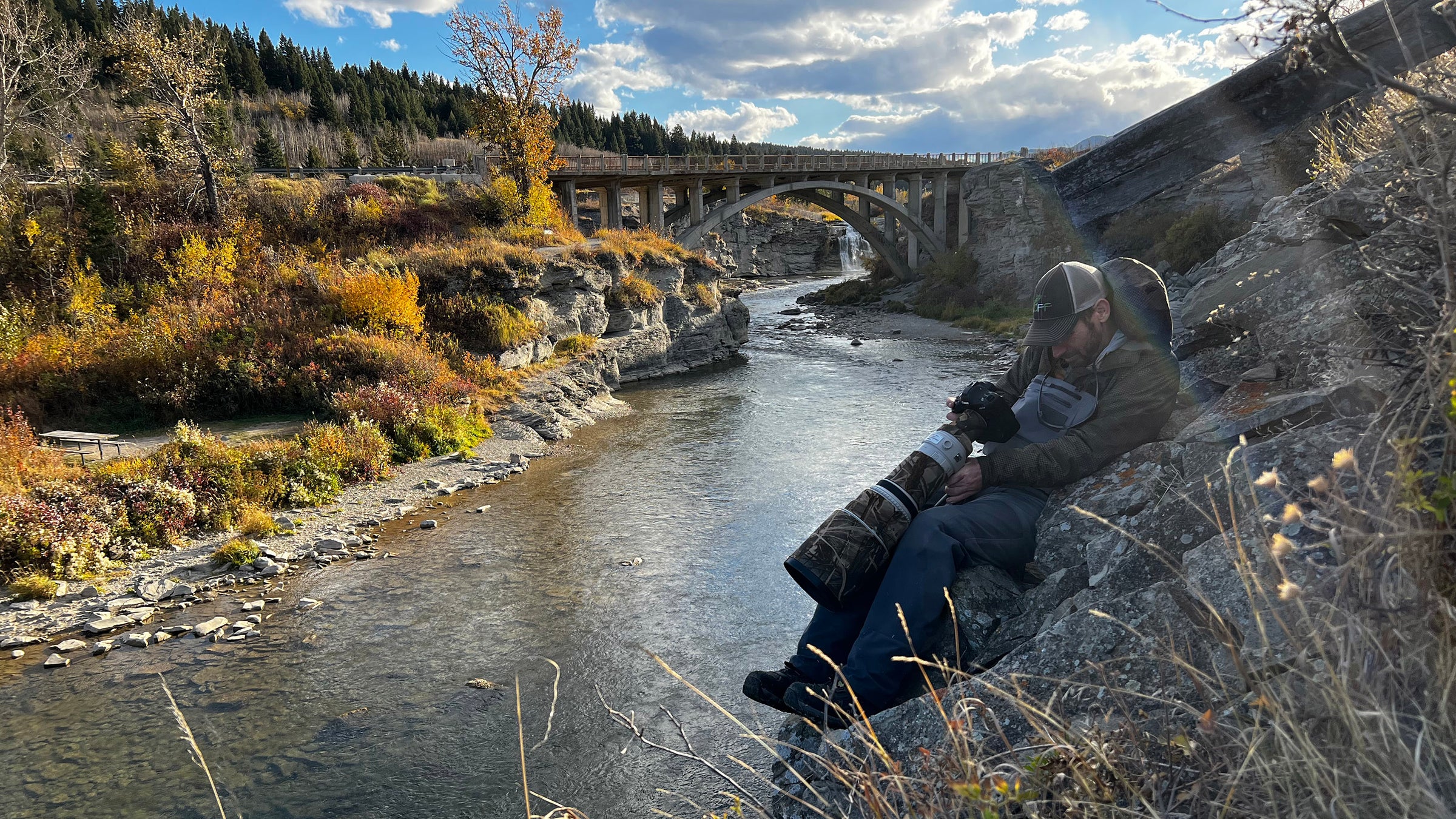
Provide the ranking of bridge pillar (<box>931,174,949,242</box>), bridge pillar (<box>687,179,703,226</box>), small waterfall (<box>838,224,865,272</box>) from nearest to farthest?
bridge pillar (<box>687,179,703,226</box>)
bridge pillar (<box>931,174,949,242</box>)
small waterfall (<box>838,224,865,272</box>)

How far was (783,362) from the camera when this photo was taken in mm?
24484

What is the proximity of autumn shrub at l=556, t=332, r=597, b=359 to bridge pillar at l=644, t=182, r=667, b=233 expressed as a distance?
50.2 feet

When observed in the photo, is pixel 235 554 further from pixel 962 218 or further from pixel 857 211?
pixel 962 218

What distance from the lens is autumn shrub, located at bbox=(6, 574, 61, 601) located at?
23.9 ft

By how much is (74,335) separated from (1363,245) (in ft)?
65.2

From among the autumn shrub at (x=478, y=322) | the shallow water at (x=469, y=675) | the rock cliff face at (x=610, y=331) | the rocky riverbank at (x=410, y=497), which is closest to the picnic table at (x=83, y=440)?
the rocky riverbank at (x=410, y=497)

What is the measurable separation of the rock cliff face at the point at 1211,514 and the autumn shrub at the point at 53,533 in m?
8.12

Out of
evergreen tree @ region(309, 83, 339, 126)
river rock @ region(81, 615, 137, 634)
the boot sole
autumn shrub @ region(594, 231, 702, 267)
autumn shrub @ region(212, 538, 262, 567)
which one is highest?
evergreen tree @ region(309, 83, 339, 126)

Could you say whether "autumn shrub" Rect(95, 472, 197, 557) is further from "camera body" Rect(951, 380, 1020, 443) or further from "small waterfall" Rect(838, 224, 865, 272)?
"small waterfall" Rect(838, 224, 865, 272)

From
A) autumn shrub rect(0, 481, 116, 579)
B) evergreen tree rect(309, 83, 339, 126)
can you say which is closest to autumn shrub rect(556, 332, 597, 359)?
autumn shrub rect(0, 481, 116, 579)

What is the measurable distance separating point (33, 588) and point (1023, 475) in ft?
30.0

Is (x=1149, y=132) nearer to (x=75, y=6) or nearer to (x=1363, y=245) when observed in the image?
(x=1363, y=245)

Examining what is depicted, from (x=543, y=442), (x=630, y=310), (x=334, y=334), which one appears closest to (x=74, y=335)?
(x=334, y=334)

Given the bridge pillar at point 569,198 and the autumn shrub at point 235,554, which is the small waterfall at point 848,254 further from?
the autumn shrub at point 235,554
